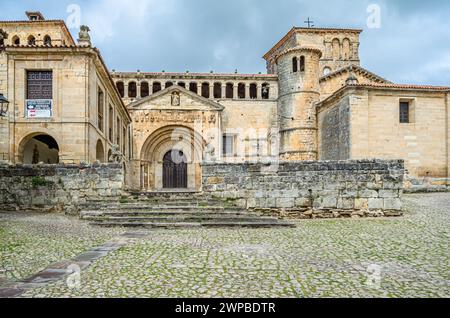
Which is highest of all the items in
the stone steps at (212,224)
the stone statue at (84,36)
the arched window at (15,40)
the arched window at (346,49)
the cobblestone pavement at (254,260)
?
the arched window at (346,49)

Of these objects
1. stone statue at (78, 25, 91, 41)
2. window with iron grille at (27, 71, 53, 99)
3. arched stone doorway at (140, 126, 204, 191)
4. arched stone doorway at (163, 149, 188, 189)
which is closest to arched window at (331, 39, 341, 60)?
arched stone doorway at (140, 126, 204, 191)

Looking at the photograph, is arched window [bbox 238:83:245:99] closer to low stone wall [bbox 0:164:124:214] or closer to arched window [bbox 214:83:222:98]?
arched window [bbox 214:83:222:98]

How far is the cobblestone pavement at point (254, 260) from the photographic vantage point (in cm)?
387

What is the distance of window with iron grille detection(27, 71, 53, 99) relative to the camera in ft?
50.7

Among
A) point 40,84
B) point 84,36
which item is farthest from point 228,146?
point 40,84

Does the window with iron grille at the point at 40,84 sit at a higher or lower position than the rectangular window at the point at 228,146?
higher

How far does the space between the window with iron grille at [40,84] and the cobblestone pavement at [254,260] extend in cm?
828

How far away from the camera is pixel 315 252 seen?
19.2ft

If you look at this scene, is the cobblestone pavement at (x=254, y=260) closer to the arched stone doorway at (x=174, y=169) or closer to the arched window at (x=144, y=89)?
the arched stone doorway at (x=174, y=169)

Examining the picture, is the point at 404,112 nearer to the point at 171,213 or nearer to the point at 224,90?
the point at 224,90

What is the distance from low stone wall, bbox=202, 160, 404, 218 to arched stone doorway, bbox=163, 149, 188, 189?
18.3 metres

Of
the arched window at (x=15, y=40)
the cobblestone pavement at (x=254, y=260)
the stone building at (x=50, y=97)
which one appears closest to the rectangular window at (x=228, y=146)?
the stone building at (x=50, y=97)
